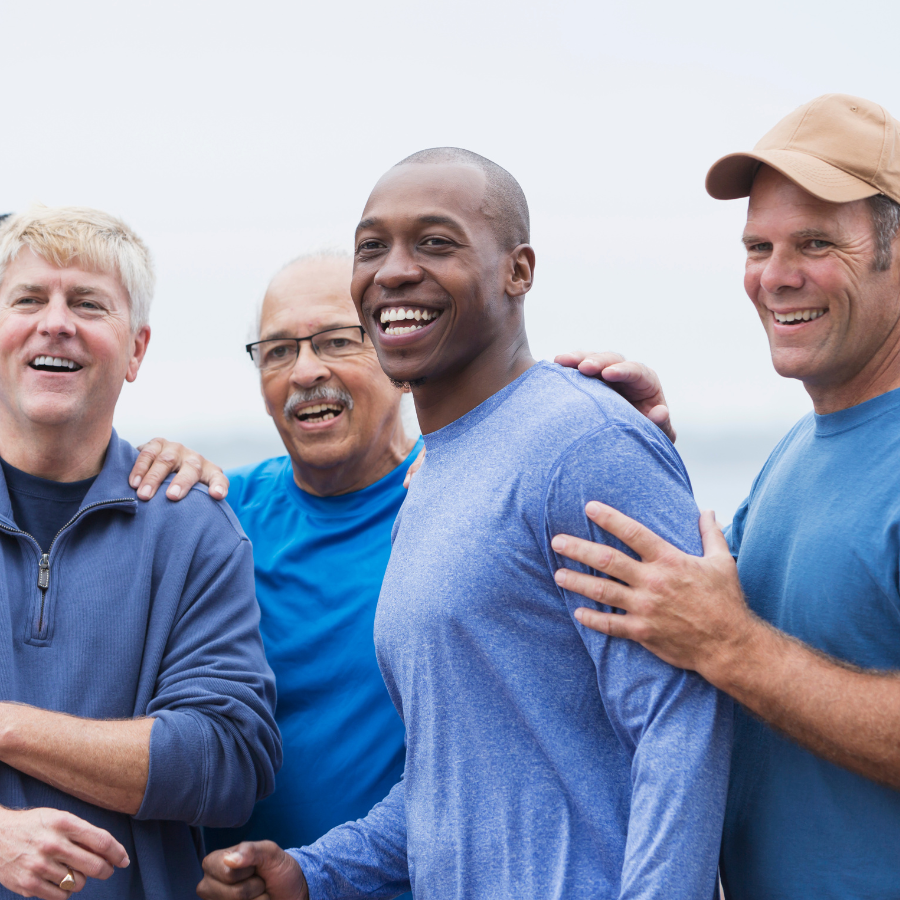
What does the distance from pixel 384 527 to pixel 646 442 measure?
49.0 inches

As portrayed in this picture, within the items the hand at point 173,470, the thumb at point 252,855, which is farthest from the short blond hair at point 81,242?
the thumb at point 252,855

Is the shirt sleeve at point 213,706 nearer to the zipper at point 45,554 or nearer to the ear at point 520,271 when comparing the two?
the zipper at point 45,554

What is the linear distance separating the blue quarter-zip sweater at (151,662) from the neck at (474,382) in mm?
711

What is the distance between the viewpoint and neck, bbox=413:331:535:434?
6.04 ft

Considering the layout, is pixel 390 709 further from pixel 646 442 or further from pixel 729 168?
pixel 729 168

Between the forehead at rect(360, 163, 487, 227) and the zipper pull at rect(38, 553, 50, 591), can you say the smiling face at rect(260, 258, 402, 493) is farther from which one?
the forehead at rect(360, 163, 487, 227)

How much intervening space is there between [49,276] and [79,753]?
1.08m

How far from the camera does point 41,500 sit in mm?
2316

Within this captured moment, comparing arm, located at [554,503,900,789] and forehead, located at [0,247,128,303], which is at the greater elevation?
forehead, located at [0,247,128,303]

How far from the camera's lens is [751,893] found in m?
1.73

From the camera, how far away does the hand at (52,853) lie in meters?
1.82

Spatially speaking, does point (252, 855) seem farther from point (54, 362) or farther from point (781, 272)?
point (781, 272)

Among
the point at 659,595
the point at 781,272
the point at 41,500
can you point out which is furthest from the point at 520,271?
the point at 41,500

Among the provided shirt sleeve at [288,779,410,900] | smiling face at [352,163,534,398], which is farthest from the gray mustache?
shirt sleeve at [288,779,410,900]
